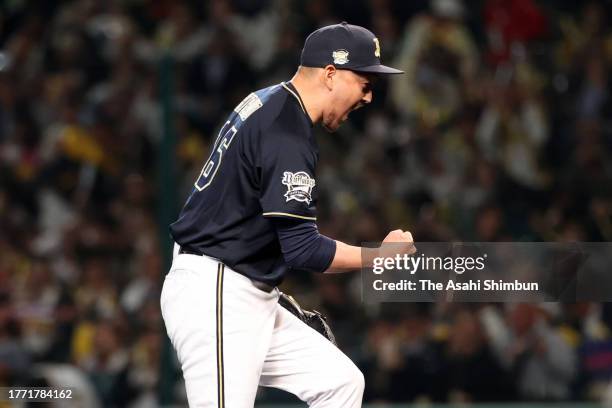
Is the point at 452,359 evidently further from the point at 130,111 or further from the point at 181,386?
the point at 130,111

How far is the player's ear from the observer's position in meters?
3.69

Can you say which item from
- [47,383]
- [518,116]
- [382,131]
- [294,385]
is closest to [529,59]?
[518,116]

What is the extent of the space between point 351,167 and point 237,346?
11.8ft

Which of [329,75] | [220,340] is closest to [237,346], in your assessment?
[220,340]

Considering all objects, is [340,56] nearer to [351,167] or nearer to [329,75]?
[329,75]

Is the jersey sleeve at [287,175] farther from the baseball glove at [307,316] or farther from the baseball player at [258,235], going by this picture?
the baseball glove at [307,316]

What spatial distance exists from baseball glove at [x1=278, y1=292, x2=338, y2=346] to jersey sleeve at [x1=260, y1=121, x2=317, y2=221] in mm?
593

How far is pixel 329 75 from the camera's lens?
146 inches

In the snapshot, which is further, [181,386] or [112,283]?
[112,283]

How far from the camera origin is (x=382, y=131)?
7477 millimetres

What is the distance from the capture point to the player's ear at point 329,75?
3.69 meters

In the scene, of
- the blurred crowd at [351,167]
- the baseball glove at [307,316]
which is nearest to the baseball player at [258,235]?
the baseball glove at [307,316]

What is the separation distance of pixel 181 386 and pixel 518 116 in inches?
112

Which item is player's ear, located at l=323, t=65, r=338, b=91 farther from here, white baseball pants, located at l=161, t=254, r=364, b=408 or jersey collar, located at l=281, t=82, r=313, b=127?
white baseball pants, located at l=161, t=254, r=364, b=408
